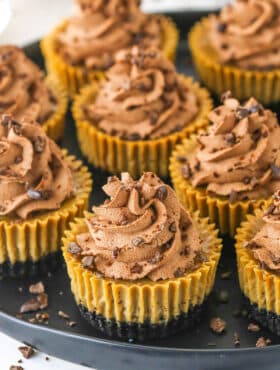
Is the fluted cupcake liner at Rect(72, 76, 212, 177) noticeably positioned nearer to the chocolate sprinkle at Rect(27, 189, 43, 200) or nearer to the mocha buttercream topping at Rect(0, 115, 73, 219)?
the mocha buttercream topping at Rect(0, 115, 73, 219)

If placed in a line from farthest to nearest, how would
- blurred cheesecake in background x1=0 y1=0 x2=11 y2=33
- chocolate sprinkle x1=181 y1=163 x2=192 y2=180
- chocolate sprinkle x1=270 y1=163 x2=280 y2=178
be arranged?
blurred cheesecake in background x1=0 y1=0 x2=11 y2=33
chocolate sprinkle x1=181 y1=163 x2=192 y2=180
chocolate sprinkle x1=270 y1=163 x2=280 y2=178

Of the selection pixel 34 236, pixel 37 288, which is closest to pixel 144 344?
pixel 37 288

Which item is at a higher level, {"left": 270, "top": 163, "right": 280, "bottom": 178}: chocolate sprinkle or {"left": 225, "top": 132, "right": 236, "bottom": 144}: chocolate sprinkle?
{"left": 225, "top": 132, "right": 236, "bottom": 144}: chocolate sprinkle

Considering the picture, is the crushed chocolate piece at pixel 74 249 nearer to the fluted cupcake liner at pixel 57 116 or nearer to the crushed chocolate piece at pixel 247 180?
the crushed chocolate piece at pixel 247 180

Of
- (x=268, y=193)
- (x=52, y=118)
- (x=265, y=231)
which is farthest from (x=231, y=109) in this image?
(x=52, y=118)

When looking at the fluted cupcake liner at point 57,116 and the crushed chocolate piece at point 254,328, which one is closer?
the crushed chocolate piece at point 254,328

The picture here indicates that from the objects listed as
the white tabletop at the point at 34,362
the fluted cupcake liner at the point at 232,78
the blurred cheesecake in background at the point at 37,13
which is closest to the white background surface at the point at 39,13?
the blurred cheesecake in background at the point at 37,13

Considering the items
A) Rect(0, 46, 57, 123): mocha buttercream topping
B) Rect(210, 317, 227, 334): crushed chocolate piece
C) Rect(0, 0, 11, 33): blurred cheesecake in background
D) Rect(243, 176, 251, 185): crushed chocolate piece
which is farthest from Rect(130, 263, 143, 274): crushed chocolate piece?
Rect(0, 0, 11, 33): blurred cheesecake in background
